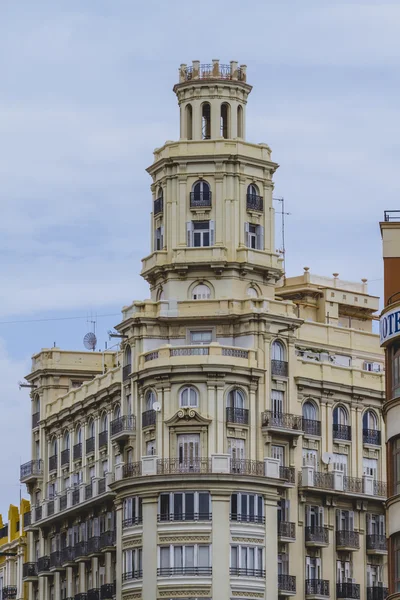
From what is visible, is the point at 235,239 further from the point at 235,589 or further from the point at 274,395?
the point at 235,589

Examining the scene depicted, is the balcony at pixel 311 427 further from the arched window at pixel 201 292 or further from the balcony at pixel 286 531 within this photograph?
the arched window at pixel 201 292

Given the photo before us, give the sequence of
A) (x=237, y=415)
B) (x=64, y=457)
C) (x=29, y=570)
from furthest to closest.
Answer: (x=29, y=570), (x=64, y=457), (x=237, y=415)

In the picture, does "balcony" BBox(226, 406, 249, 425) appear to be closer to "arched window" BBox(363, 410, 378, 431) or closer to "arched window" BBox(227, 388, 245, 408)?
"arched window" BBox(227, 388, 245, 408)

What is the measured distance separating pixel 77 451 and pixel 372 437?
742 inches

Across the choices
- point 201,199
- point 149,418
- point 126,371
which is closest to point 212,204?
point 201,199

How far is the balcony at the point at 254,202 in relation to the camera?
121 meters

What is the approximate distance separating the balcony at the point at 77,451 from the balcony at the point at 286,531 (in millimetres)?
17666

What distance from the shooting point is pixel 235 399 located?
115812mm

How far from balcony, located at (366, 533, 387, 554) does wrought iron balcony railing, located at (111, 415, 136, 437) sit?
1557 cm

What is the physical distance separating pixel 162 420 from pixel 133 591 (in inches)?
373

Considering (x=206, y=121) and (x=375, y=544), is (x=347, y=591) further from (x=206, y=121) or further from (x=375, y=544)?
(x=206, y=121)

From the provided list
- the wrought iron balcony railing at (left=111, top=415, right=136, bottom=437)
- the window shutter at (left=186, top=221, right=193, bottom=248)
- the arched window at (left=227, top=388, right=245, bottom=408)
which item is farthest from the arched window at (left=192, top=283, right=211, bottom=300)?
the wrought iron balcony railing at (left=111, top=415, right=136, bottom=437)

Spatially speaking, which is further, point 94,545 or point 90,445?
point 90,445

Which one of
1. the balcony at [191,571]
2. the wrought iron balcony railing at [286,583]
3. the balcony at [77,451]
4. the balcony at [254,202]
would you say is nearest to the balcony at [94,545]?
the balcony at [77,451]
